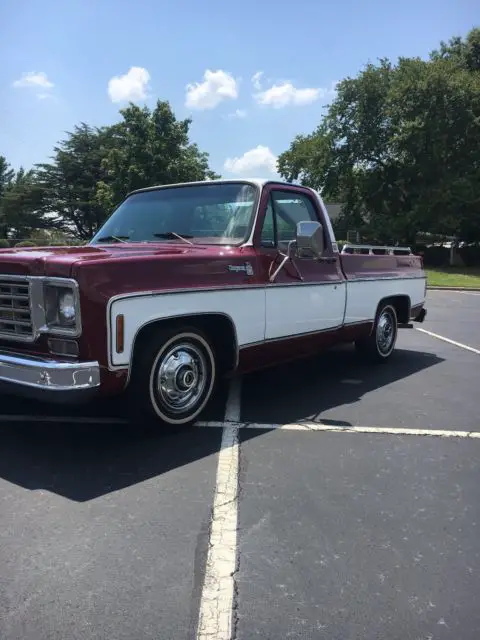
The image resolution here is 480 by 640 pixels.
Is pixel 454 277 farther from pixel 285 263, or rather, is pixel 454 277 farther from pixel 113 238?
pixel 113 238

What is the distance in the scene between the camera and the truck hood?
3.75m

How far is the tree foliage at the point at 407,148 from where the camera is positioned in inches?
1211

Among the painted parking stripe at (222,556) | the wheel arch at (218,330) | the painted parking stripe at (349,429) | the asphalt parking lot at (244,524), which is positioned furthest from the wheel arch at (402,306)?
the painted parking stripe at (222,556)

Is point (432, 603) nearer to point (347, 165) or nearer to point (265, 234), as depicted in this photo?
point (265, 234)

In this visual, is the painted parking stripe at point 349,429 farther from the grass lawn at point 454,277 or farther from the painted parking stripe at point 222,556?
the grass lawn at point 454,277

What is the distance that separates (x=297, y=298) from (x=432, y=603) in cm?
331

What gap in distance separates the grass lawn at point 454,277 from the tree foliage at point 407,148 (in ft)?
7.90

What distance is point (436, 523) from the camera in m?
3.24

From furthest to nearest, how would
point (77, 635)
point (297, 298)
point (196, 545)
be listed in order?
point (297, 298), point (196, 545), point (77, 635)

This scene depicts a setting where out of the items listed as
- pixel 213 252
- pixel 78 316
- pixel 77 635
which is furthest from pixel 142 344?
pixel 77 635

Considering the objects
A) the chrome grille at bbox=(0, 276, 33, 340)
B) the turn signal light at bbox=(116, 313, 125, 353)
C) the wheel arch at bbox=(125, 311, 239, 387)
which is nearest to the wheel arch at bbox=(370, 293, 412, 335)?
the wheel arch at bbox=(125, 311, 239, 387)

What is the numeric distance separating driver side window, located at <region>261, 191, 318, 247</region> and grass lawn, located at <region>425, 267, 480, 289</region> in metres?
18.7

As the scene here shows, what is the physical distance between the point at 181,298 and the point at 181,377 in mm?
633

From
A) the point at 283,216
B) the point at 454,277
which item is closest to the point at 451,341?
the point at 283,216
